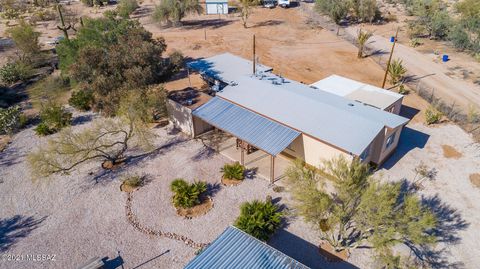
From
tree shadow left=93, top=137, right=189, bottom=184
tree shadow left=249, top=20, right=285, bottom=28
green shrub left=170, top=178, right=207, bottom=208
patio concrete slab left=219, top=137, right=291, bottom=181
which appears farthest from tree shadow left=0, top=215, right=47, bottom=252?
tree shadow left=249, top=20, right=285, bottom=28

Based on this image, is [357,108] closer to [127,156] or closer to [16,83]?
[127,156]

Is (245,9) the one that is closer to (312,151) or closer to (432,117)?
(432,117)

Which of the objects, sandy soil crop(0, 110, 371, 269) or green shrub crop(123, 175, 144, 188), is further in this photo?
green shrub crop(123, 175, 144, 188)

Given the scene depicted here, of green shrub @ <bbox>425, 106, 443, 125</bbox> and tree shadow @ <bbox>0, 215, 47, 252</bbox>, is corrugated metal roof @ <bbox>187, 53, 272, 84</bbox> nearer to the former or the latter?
green shrub @ <bbox>425, 106, 443, 125</bbox>

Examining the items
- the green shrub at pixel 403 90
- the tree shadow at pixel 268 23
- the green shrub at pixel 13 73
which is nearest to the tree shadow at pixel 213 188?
the green shrub at pixel 403 90

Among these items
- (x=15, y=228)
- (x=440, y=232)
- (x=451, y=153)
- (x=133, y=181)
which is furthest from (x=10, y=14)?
(x=440, y=232)

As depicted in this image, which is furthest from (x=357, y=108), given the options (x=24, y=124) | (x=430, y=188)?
(x=24, y=124)
